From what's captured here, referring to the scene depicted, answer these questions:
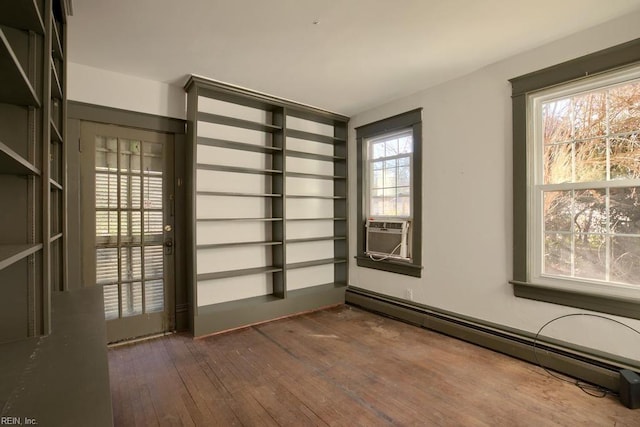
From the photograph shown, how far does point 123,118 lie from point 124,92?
274 mm

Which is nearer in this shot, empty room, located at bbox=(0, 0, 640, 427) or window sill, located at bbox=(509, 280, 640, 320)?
empty room, located at bbox=(0, 0, 640, 427)

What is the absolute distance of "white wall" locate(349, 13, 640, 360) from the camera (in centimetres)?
259

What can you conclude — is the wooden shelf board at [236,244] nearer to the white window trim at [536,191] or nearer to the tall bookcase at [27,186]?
the tall bookcase at [27,186]

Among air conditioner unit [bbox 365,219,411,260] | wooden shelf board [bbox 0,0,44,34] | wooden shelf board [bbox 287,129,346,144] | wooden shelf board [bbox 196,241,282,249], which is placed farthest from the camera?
wooden shelf board [bbox 287,129,346,144]

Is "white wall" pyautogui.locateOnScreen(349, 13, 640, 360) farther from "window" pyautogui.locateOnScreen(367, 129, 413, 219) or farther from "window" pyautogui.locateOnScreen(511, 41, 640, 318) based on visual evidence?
"window" pyautogui.locateOnScreen(367, 129, 413, 219)

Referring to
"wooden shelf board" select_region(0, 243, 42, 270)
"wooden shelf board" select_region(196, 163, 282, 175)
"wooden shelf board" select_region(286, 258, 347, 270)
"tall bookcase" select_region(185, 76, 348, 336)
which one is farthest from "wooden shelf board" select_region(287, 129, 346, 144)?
"wooden shelf board" select_region(0, 243, 42, 270)

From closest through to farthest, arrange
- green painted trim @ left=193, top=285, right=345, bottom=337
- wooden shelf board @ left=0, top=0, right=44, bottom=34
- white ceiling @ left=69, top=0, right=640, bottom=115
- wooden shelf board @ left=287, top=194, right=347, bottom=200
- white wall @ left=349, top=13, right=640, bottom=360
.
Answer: wooden shelf board @ left=0, top=0, right=44, bottom=34
white ceiling @ left=69, top=0, right=640, bottom=115
white wall @ left=349, top=13, right=640, bottom=360
green painted trim @ left=193, top=285, right=345, bottom=337
wooden shelf board @ left=287, top=194, right=347, bottom=200

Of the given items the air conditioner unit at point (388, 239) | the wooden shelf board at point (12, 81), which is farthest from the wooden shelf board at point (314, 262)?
the wooden shelf board at point (12, 81)

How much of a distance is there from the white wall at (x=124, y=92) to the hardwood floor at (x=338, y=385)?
2466 millimetres

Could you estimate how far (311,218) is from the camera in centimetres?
453

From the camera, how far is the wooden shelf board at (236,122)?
361 cm

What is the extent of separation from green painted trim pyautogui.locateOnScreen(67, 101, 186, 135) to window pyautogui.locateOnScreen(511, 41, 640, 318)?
3532 mm

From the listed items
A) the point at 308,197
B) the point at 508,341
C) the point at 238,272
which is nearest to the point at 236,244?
the point at 238,272

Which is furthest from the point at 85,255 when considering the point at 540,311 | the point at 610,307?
the point at 610,307
